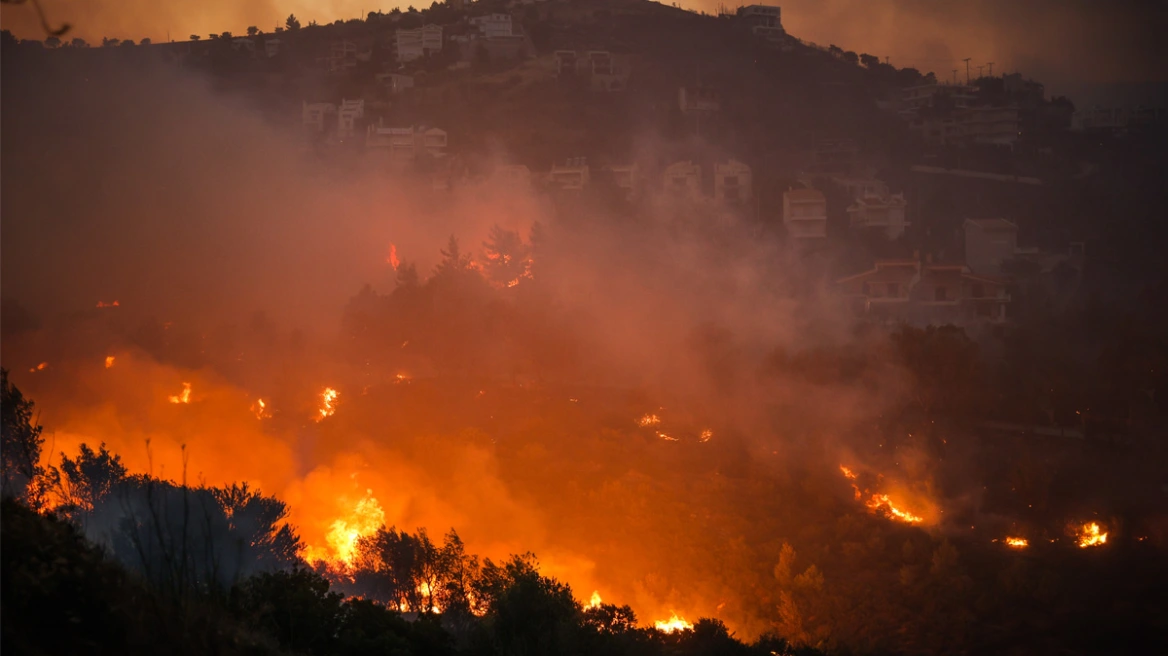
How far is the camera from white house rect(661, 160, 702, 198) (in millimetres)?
61250

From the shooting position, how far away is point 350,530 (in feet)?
101

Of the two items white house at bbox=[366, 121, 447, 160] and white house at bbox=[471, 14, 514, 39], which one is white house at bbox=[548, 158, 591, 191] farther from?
white house at bbox=[471, 14, 514, 39]

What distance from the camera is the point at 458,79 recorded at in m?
81.9

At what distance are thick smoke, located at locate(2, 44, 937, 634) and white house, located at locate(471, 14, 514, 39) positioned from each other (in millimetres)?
27301

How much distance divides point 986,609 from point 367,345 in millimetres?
29636

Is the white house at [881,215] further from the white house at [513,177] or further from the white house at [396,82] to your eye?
the white house at [396,82]

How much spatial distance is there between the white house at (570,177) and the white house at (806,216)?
49.4 ft

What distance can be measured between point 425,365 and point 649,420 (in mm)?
12562

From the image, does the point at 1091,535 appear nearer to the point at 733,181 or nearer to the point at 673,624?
the point at 673,624

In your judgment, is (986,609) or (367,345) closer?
(986,609)

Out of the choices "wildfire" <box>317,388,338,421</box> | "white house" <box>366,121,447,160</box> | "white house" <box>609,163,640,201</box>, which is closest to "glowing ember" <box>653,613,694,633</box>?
"wildfire" <box>317,388,338,421</box>

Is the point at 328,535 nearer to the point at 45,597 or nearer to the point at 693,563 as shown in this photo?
the point at 693,563

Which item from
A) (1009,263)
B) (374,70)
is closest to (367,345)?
(1009,263)

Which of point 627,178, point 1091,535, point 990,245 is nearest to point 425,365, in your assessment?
point 627,178
